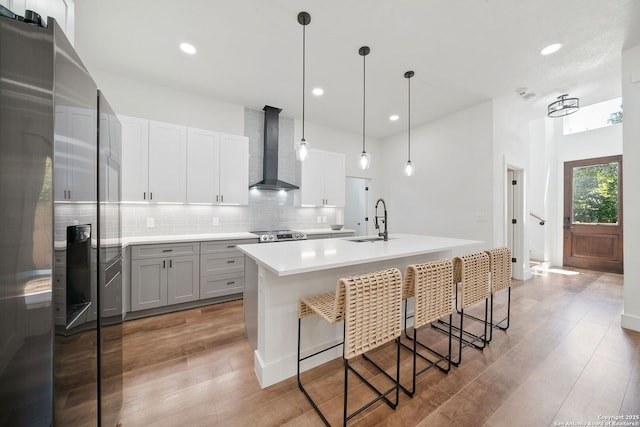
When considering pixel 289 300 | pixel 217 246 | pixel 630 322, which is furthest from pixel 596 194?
pixel 217 246

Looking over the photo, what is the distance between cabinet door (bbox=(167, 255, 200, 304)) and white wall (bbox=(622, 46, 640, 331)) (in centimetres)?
490

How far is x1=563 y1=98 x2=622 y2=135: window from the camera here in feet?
15.5

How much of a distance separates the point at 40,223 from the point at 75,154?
0.28 m

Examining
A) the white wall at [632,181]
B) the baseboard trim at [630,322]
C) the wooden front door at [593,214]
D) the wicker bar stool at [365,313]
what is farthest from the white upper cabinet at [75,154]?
the wooden front door at [593,214]

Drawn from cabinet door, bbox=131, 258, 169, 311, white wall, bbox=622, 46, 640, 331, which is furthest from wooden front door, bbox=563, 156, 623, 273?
cabinet door, bbox=131, 258, 169, 311

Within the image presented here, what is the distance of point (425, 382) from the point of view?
1750 mm

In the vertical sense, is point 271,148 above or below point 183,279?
above

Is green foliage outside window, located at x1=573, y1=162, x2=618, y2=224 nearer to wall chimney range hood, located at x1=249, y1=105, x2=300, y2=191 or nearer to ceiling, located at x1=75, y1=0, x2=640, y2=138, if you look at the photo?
ceiling, located at x1=75, y1=0, x2=640, y2=138

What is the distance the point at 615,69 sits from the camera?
2.92 metres

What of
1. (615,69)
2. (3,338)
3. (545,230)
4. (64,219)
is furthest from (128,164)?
(545,230)

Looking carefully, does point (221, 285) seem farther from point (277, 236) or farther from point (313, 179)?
point (313, 179)

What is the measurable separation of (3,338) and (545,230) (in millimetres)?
7803

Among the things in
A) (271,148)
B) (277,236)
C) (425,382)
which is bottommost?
(425,382)

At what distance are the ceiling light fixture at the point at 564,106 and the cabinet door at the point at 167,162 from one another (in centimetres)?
557
